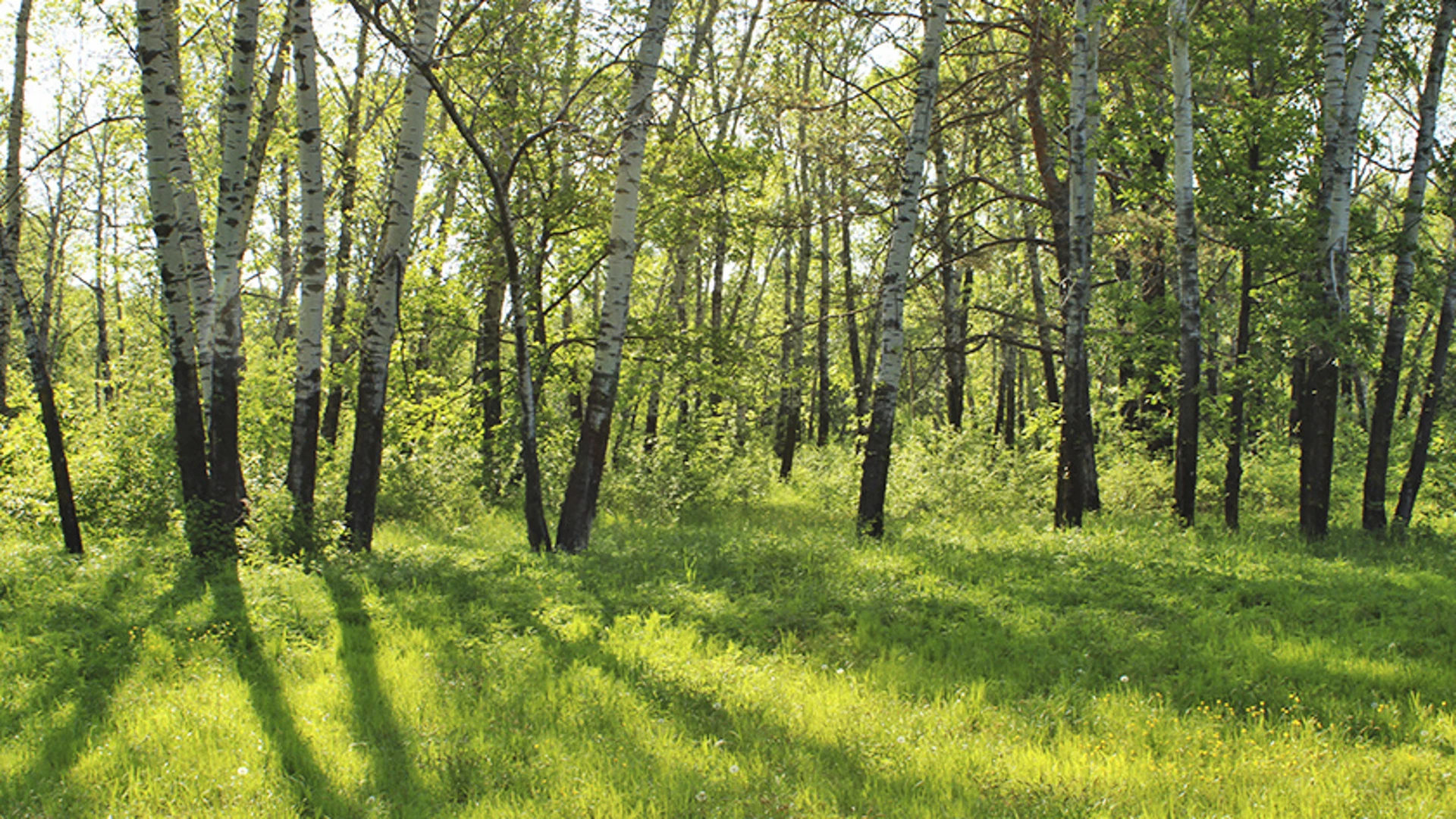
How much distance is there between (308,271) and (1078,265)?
31.1ft

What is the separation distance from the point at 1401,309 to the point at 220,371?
46.2 feet

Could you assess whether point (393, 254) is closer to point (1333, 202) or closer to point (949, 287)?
point (1333, 202)

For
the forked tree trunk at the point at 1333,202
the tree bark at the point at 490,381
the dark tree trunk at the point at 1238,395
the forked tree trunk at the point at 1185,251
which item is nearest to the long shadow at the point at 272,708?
the tree bark at the point at 490,381

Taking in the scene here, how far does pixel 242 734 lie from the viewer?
5.05m

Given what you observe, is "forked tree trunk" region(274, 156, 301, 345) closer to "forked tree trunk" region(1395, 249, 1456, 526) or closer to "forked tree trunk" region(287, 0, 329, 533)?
"forked tree trunk" region(287, 0, 329, 533)

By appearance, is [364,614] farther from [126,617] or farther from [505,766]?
[505,766]

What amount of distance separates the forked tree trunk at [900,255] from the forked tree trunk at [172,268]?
763 centimetres

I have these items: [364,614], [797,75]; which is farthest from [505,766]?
[797,75]

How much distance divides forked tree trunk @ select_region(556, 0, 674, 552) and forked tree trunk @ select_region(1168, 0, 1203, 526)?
6.58 m

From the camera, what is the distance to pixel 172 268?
896cm

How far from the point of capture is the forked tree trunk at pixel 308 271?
9.23m

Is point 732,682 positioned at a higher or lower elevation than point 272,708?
higher

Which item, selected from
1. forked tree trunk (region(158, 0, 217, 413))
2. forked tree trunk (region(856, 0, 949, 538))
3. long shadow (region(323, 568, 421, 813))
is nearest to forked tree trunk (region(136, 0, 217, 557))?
forked tree trunk (region(158, 0, 217, 413))

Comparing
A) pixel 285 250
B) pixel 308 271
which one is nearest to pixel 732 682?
pixel 308 271
